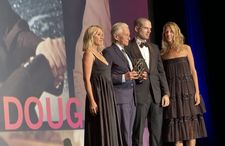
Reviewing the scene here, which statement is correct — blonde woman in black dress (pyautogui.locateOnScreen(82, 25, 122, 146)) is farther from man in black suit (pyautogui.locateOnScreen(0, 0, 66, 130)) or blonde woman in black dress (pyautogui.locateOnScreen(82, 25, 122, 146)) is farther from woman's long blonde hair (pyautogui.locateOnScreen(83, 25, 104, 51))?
man in black suit (pyautogui.locateOnScreen(0, 0, 66, 130))

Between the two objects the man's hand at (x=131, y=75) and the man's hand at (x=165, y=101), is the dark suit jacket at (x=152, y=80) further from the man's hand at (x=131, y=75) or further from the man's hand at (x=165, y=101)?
the man's hand at (x=131, y=75)

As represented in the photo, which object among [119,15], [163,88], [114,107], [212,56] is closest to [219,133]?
[212,56]

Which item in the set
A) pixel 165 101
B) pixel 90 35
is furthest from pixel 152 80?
pixel 90 35

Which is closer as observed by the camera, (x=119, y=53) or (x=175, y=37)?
(x=119, y=53)

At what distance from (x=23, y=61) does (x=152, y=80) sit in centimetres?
113

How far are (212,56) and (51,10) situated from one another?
2498 millimetres

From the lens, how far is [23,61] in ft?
16.3

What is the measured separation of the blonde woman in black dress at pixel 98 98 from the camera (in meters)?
4.32

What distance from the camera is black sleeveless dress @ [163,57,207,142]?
16.7 feet

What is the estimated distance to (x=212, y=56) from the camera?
23.0ft

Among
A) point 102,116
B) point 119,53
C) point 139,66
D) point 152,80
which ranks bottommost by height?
point 102,116

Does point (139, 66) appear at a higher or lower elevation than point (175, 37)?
lower

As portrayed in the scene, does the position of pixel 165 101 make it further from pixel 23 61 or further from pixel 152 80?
pixel 23 61

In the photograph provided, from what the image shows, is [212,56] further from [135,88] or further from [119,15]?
[135,88]
